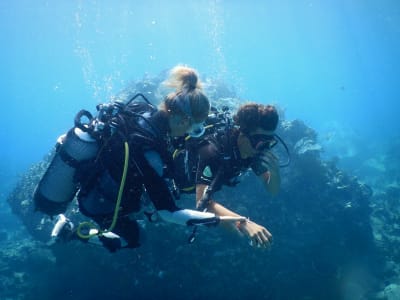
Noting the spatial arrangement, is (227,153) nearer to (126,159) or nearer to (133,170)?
(133,170)

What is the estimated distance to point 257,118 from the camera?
468 centimetres

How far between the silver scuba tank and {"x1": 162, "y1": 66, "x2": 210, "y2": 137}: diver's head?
40.7 inches

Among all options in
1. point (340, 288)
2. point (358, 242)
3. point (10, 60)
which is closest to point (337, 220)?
point (358, 242)

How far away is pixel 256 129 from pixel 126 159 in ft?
6.77

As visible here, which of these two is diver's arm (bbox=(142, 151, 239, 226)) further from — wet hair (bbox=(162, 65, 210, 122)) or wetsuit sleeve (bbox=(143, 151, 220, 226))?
wet hair (bbox=(162, 65, 210, 122))

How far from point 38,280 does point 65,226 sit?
12.1 metres

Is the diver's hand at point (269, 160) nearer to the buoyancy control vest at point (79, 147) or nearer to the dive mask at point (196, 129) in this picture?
the dive mask at point (196, 129)

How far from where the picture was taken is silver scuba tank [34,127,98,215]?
158 inches

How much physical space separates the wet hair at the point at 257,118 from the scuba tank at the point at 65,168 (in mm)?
2129

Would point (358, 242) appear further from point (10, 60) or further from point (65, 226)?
point (10, 60)

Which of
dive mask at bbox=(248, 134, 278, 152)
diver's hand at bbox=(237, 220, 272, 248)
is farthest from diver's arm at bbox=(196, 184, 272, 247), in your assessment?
dive mask at bbox=(248, 134, 278, 152)

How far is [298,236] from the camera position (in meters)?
12.5

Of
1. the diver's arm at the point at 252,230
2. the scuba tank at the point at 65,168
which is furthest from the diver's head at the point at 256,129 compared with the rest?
the scuba tank at the point at 65,168

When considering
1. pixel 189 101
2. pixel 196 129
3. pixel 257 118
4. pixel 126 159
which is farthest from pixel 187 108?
pixel 257 118
